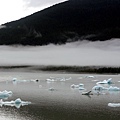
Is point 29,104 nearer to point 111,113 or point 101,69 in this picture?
point 111,113

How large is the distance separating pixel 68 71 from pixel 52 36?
31825mm

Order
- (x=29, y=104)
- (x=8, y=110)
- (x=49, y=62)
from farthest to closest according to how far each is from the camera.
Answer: (x=49, y=62), (x=29, y=104), (x=8, y=110)

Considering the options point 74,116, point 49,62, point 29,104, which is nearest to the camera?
point 74,116

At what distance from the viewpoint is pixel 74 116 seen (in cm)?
1900

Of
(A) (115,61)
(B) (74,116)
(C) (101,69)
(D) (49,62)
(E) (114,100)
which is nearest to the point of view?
(B) (74,116)

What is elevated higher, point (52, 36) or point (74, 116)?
point (52, 36)

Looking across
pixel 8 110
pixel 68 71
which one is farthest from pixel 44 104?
pixel 68 71

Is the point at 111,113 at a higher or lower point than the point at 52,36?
lower

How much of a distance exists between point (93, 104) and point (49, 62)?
3729 inches

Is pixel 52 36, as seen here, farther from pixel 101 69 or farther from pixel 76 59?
pixel 76 59

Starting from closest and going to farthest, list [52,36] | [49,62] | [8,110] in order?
1. [8,110]
2. [52,36]
3. [49,62]

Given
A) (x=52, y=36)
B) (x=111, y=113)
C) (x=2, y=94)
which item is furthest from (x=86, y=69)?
(x=111, y=113)

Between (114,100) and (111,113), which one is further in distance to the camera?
(114,100)

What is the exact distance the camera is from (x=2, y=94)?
86.9ft
